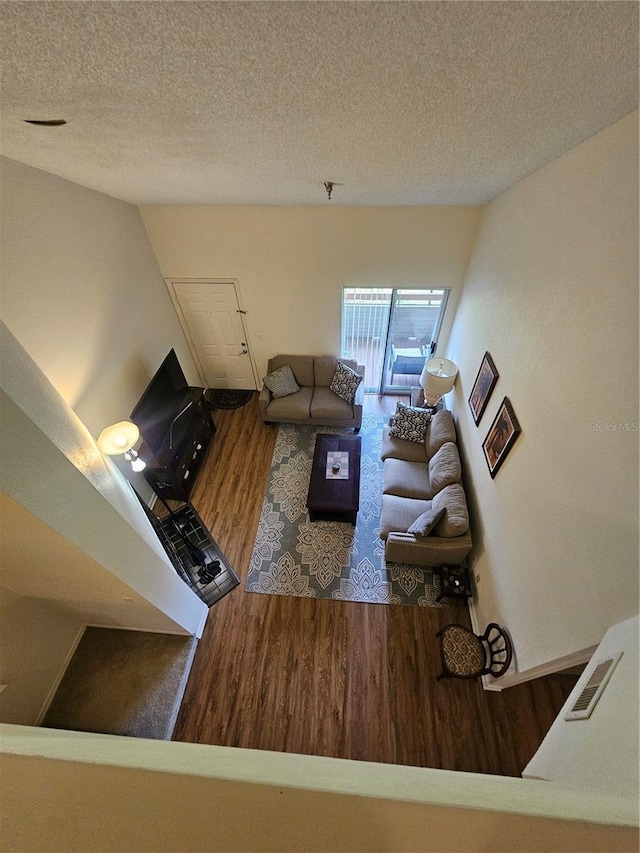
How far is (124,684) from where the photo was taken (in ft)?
8.91

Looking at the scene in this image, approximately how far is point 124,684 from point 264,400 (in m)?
3.22

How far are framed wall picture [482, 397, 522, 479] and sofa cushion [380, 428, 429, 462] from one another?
1106 millimetres

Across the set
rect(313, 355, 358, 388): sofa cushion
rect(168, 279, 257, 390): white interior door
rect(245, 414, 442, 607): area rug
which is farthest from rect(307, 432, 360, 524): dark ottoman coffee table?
rect(168, 279, 257, 390): white interior door

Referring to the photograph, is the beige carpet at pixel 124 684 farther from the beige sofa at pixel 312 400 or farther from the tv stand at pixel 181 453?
the beige sofa at pixel 312 400

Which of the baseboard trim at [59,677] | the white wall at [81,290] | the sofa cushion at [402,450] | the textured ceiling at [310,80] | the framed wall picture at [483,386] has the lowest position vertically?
the baseboard trim at [59,677]

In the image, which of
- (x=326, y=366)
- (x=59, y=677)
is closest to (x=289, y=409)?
(x=326, y=366)

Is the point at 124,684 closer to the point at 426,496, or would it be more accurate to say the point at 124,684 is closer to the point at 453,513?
→ the point at 453,513

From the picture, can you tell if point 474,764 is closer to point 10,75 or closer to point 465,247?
point 10,75

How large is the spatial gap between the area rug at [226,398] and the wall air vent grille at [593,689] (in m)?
4.63

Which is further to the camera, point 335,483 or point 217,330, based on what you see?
point 217,330

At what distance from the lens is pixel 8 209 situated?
2.14 metres

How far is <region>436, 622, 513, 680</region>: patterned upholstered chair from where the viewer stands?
250cm

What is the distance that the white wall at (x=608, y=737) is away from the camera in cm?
113

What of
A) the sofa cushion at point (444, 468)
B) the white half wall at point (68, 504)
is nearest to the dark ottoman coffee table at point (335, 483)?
the sofa cushion at point (444, 468)
